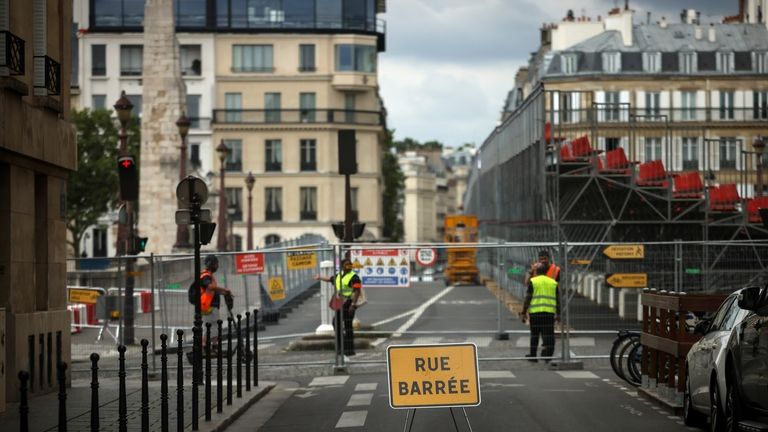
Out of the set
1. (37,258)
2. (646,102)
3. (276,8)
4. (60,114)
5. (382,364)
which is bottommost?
(382,364)

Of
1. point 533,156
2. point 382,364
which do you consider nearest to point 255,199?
point 533,156

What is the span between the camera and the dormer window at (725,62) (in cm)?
9594

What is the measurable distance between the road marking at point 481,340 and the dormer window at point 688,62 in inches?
2799

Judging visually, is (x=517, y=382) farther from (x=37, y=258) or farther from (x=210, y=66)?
(x=210, y=66)

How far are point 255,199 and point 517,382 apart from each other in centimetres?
7866

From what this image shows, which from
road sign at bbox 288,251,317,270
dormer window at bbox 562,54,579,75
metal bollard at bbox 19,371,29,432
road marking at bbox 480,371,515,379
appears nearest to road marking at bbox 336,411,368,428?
road marking at bbox 480,371,515,379

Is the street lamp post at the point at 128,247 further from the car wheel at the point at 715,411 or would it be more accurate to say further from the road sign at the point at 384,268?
the car wheel at the point at 715,411

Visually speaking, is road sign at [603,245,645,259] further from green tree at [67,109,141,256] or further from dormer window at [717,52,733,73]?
dormer window at [717,52,733,73]

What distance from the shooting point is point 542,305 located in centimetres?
2512

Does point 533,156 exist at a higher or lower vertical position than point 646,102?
lower

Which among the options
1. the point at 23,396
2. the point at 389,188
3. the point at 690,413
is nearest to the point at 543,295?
the point at 690,413

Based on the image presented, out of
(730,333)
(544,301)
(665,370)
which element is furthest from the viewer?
(544,301)

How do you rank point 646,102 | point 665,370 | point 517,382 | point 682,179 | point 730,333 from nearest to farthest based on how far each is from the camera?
point 730,333 → point 665,370 → point 517,382 → point 682,179 → point 646,102

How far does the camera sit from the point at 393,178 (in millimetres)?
135750
